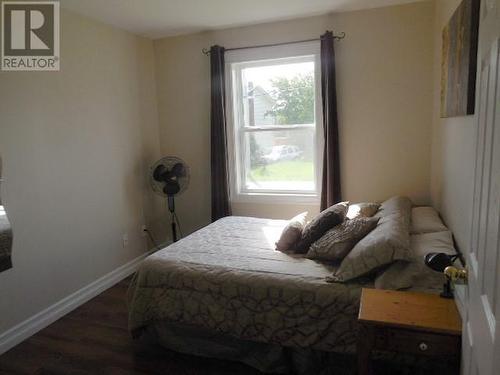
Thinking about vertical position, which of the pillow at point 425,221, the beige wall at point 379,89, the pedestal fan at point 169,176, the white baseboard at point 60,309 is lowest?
the white baseboard at point 60,309

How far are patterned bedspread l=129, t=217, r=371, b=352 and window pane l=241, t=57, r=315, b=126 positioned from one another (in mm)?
1626

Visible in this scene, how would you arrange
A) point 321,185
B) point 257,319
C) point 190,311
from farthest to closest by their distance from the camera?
point 321,185 → point 190,311 → point 257,319

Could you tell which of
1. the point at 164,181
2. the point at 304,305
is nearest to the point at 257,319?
the point at 304,305

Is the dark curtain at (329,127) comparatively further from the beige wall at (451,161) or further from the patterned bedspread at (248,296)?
the patterned bedspread at (248,296)

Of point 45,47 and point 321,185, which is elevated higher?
point 45,47

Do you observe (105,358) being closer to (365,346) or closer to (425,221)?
(365,346)

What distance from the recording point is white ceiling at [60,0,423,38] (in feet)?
9.73

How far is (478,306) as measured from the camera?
910 mm

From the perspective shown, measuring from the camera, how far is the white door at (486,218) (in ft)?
2.43

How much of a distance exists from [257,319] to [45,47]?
2538 mm

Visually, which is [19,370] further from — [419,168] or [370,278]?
[419,168]

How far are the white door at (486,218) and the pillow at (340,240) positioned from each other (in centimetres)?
115

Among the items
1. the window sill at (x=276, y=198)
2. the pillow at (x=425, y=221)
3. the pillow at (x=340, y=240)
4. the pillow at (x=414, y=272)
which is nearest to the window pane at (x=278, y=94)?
the window sill at (x=276, y=198)

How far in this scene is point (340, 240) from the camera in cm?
223
